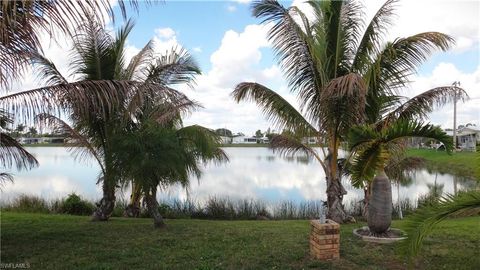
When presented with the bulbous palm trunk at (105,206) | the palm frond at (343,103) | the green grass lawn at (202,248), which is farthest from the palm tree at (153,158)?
the palm frond at (343,103)

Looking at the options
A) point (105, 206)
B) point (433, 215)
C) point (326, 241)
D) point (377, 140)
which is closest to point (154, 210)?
point (105, 206)

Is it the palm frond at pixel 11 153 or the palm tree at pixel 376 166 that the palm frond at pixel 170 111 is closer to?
the palm frond at pixel 11 153

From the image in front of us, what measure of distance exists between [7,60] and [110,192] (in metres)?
6.30

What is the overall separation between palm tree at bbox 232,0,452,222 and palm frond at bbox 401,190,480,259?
4906 millimetres

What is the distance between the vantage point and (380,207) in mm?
6922

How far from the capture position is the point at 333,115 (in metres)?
8.87

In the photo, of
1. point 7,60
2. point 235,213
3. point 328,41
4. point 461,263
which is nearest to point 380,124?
point 328,41

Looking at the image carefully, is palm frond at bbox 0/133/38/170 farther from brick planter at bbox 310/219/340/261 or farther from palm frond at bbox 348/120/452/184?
palm frond at bbox 348/120/452/184

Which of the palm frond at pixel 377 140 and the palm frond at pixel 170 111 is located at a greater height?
the palm frond at pixel 170 111

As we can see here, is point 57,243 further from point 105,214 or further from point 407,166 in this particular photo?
point 407,166

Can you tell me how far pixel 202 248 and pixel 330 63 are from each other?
5400mm

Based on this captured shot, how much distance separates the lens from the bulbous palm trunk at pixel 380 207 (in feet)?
22.6

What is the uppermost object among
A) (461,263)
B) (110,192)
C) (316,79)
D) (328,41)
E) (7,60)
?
(328,41)

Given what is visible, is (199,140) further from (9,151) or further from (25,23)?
(25,23)
